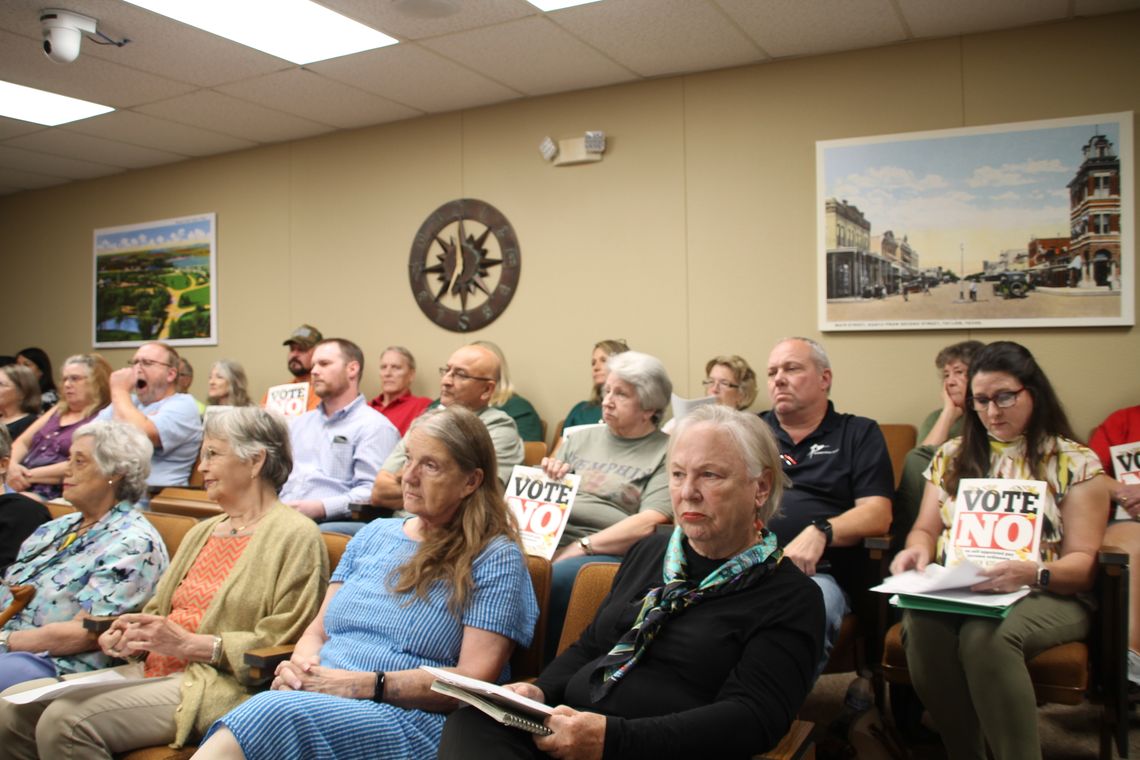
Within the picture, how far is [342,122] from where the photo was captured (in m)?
6.31

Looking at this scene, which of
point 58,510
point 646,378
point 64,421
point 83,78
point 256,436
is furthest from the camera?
point 83,78

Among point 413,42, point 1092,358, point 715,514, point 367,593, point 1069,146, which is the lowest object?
point 367,593

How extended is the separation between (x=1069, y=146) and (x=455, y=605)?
379 cm

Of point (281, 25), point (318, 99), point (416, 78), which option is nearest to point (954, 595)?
point (281, 25)

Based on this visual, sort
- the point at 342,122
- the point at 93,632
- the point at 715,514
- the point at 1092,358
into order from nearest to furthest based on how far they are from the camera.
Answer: the point at 715,514
the point at 93,632
the point at 1092,358
the point at 342,122

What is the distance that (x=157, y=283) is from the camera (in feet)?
24.7

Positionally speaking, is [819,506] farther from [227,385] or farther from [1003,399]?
[227,385]

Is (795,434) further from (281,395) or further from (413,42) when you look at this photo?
(281,395)

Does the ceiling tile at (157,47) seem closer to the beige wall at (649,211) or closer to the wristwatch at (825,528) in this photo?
the beige wall at (649,211)

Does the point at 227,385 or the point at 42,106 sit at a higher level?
the point at 42,106

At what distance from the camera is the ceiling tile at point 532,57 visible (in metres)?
4.58

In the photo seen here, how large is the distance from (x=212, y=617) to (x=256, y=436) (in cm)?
52

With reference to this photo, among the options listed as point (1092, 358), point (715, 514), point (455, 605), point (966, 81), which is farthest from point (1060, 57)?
point (455, 605)

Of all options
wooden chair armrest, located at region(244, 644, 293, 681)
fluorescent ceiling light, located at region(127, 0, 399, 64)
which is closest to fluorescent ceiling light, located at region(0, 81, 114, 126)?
fluorescent ceiling light, located at region(127, 0, 399, 64)
